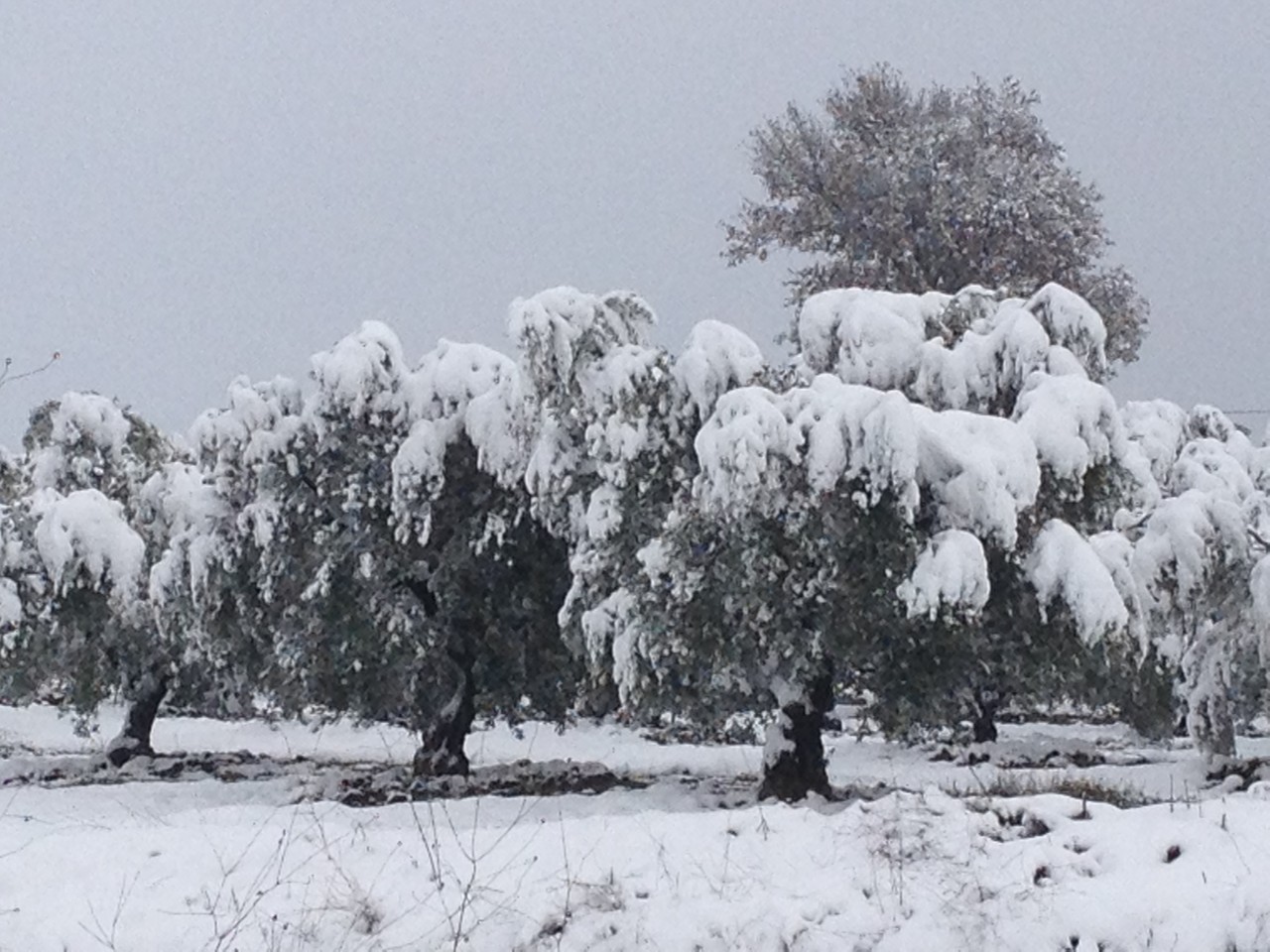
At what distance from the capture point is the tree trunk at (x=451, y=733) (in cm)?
1600

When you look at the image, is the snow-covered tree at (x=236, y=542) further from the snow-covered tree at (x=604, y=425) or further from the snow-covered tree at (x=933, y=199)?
the snow-covered tree at (x=933, y=199)

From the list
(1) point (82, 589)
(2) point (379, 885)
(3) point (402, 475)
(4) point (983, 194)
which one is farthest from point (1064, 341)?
(4) point (983, 194)

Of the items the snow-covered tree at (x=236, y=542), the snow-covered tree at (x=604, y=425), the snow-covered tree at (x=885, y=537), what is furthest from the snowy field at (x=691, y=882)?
the snow-covered tree at (x=236, y=542)

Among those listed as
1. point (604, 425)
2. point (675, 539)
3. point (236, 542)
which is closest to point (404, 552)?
point (236, 542)

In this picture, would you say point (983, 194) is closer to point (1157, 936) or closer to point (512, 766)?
point (512, 766)

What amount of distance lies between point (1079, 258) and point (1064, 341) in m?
19.3

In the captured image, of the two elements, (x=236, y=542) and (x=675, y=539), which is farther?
(x=236, y=542)

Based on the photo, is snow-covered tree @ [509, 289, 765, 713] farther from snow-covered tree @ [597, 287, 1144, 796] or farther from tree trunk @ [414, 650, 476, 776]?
tree trunk @ [414, 650, 476, 776]

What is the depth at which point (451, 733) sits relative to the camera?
635 inches

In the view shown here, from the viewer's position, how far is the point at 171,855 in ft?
24.6

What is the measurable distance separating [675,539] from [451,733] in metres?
5.42

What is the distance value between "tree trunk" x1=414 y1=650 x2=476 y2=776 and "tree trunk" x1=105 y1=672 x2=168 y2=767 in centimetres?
551

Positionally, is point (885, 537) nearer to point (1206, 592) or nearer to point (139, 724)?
point (1206, 592)

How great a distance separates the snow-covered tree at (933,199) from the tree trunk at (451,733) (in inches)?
706
